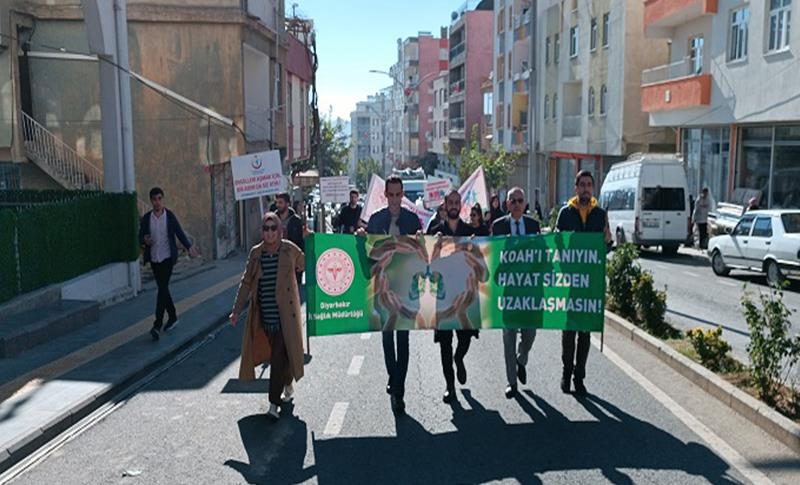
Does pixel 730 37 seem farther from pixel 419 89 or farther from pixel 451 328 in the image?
pixel 419 89

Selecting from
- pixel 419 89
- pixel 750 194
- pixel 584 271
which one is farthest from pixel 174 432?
pixel 419 89

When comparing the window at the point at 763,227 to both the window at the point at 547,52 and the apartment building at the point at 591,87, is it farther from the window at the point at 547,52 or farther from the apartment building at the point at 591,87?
the window at the point at 547,52

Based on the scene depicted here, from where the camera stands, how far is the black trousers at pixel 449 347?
8094 mm

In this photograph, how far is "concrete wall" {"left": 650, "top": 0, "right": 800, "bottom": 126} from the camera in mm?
22750

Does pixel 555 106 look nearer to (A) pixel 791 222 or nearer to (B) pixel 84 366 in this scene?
(A) pixel 791 222

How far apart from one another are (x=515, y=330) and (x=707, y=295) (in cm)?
972

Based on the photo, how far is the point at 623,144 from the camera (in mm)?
35625

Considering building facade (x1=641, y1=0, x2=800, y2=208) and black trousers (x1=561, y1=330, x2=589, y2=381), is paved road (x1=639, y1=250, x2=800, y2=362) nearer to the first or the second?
black trousers (x1=561, y1=330, x2=589, y2=381)

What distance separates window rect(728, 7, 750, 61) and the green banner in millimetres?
20405

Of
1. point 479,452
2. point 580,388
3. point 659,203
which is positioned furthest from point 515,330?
point 659,203

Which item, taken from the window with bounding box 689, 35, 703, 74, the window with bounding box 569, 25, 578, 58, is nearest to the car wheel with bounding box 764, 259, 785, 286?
the window with bounding box 689, 35, 703, 74

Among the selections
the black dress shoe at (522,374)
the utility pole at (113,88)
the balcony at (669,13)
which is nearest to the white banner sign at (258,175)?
the utility pole at (113,88)

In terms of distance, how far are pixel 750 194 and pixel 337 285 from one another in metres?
21.4

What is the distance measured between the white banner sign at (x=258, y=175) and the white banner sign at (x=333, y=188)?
533 inches
